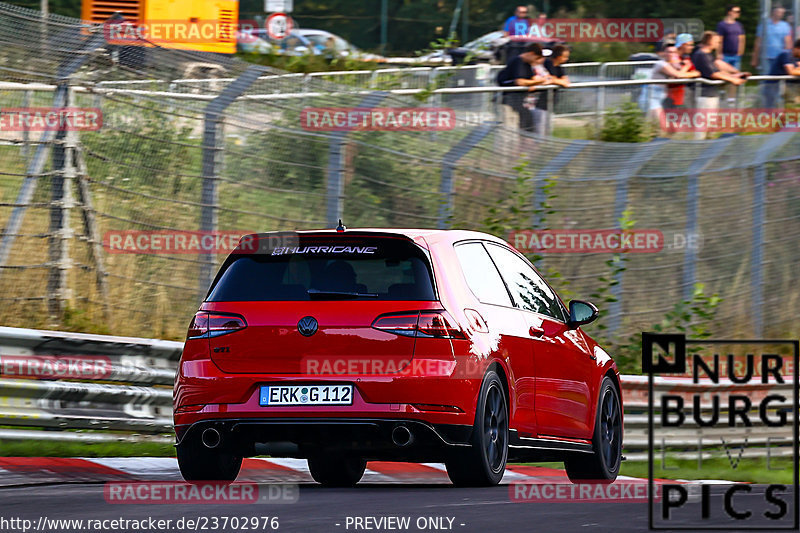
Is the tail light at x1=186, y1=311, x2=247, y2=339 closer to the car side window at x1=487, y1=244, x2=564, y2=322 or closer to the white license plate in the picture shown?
the white license plate

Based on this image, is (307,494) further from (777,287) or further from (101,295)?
(777,287)

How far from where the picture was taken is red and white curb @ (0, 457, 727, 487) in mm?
9539

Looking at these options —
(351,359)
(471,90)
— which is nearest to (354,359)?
(351,359)

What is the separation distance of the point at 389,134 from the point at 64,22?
379cm

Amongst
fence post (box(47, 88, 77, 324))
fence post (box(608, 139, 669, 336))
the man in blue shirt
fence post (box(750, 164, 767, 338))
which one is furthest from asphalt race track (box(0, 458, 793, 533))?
the man in blue shirt

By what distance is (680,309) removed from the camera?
17.8 meters

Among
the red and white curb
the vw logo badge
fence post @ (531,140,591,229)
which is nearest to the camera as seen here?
→ the vw logo badge

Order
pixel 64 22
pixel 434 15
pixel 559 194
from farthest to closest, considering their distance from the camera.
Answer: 1. pixel 434 15
2. pixel 559 194
3. pixel 64 22

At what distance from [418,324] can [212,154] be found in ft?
18.7

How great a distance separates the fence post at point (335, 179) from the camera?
14383 mm

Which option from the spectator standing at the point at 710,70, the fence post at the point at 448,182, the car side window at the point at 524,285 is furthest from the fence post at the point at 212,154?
the spectator standing at the point at 710,70

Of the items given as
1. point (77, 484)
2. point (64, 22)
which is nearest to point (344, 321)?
point (77, 484)

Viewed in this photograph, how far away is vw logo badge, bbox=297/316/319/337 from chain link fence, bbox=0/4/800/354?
5.10m

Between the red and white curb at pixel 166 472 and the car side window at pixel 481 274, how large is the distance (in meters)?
1.45
